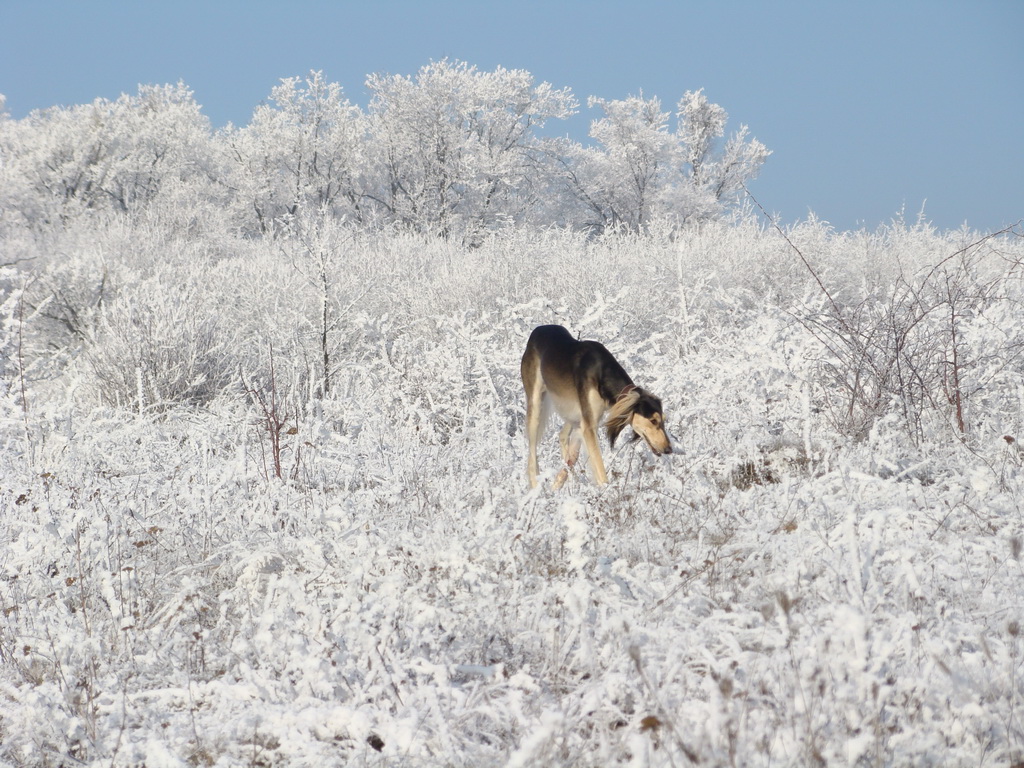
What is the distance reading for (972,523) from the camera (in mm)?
3996

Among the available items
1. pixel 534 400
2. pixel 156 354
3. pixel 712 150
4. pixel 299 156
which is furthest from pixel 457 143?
pixel 534 400

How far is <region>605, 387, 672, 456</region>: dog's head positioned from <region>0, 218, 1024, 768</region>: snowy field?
19 cm

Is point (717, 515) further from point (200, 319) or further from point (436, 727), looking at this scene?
point (200, 319)

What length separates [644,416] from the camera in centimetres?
517

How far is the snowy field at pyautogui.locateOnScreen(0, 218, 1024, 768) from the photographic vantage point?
89.6 inches

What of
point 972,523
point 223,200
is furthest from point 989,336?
point 223,200

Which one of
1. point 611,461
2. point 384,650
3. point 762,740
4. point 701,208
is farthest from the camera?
point 701,208

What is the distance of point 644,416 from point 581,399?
0.56 metres

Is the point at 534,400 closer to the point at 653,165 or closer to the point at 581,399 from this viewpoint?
the point at 581,399

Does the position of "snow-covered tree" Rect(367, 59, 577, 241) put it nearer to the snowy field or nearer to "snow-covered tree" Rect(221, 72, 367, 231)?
"snow-covered tree" Rect(221, 72, 367, 231)

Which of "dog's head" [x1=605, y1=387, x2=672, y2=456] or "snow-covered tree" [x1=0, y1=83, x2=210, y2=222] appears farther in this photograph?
"snow-covered tree" [x1=0, y1=83, x2=210, y2=222]

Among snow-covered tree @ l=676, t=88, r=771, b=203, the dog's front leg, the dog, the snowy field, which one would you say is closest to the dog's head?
the dog

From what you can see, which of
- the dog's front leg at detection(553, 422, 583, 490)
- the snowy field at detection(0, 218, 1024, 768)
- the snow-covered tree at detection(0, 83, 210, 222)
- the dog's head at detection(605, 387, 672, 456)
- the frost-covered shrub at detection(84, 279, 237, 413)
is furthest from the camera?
the snow-covered tree at detection(0, 83, 210, 222)

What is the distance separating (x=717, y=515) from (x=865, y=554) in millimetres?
1131
